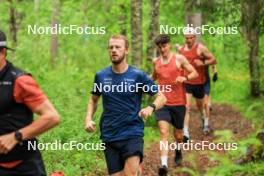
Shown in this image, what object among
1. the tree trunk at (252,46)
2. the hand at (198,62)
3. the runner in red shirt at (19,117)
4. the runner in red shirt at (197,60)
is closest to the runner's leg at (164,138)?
the runner in red shirt at (197,60)

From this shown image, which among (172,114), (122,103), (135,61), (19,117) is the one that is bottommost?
(172,114)

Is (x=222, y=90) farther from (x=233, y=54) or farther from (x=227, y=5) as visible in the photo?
(x=227, y=5)

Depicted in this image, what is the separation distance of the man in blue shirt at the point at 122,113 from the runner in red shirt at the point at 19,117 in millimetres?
2330

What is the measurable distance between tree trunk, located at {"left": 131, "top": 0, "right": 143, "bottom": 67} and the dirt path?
244 centimetres

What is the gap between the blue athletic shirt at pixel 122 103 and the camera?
27.8ft

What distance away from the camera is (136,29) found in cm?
1586

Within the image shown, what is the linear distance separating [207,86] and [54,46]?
18.9m

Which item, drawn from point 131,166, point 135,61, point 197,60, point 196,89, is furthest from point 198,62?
point 131,166

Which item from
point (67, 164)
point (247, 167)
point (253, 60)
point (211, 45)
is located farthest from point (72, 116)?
point (211, 45)

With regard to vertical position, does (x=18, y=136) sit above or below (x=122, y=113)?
below

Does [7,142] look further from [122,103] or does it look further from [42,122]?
[122,103]

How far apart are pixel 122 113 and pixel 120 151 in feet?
1.69

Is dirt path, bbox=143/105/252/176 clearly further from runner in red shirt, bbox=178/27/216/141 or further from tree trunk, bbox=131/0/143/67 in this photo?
tree trunk, bbox=131/0/143/67

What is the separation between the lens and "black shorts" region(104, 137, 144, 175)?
27.7ft
